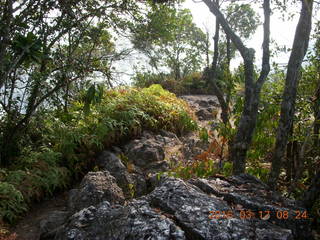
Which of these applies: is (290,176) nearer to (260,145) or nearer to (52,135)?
(260,145)

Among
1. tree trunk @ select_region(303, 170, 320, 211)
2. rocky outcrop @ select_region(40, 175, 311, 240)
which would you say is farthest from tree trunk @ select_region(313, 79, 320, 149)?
rocky outcrop @ select_region(40, 175, 311, 240)

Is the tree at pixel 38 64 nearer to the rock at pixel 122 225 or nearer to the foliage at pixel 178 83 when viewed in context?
the rock at pixel 122 225

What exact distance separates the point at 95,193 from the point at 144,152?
1.87m

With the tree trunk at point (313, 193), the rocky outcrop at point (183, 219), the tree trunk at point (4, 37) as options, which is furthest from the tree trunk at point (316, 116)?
the tree trunk at point (4, 37)

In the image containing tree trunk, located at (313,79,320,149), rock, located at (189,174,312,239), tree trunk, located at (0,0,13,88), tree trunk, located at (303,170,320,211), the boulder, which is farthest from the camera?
the boulder

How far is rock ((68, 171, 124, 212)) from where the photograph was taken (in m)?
3.61

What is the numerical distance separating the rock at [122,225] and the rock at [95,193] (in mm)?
931

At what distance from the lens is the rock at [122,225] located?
2.28m

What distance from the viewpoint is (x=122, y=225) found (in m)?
2.40

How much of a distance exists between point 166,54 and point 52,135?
35.4 ft

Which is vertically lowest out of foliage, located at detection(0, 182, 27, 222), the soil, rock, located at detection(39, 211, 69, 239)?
the soil

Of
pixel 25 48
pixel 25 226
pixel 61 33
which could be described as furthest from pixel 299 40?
pixel 25 226

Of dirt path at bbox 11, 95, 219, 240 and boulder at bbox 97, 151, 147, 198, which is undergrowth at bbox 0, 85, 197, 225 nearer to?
dirt path at bbox 11, 95, 219, 240

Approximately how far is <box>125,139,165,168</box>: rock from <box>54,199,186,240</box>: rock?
102 inches
